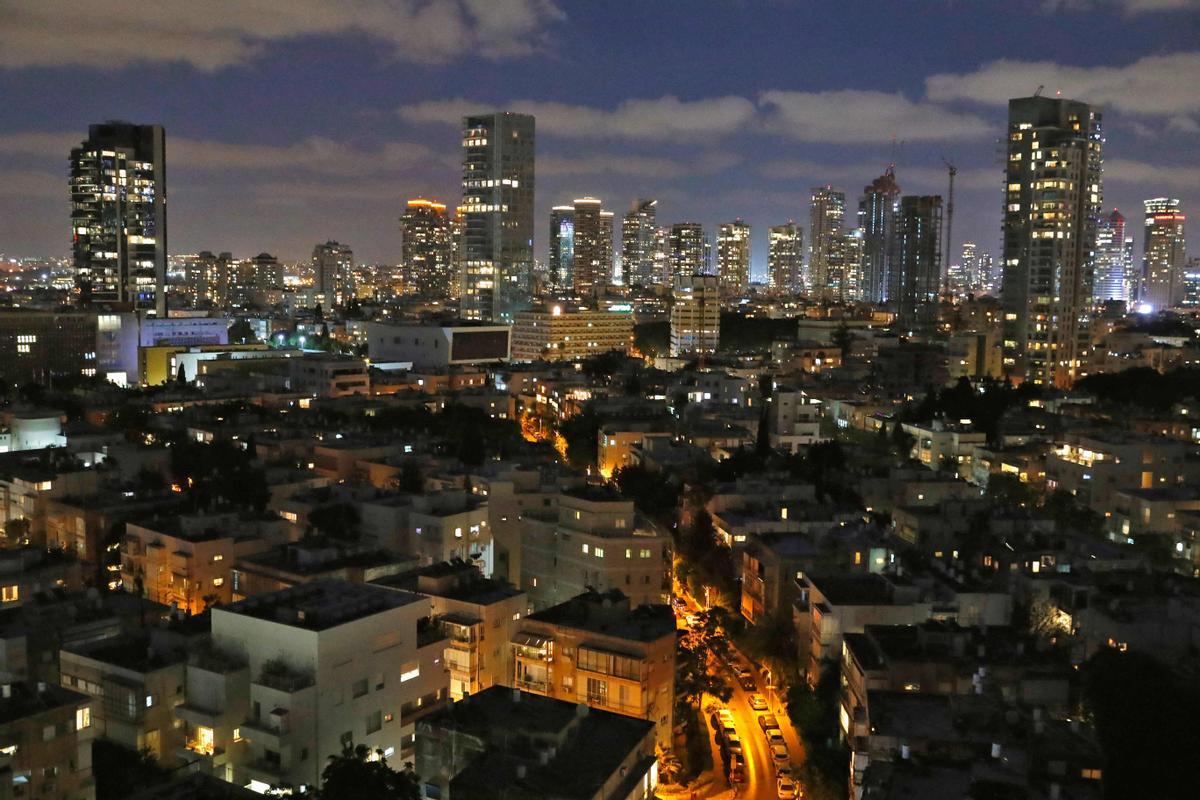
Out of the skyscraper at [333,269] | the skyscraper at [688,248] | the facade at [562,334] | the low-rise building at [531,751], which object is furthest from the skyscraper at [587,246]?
the low-rise building at [531,751]

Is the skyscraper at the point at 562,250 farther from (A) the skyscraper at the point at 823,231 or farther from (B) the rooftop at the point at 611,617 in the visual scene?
(B) the rooftop at the point at 611,617

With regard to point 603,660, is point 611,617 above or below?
above

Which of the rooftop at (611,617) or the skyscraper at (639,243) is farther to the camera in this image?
the skyscraper at (639,243)

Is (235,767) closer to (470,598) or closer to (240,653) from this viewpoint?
(240,653)

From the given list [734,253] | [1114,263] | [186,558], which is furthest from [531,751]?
[734,253]

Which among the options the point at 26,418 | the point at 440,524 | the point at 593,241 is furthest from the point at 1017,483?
the point at 593,241

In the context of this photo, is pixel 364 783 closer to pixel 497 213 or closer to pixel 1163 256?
→ pixel 497 213
